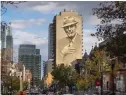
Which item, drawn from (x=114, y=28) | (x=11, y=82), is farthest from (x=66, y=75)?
(x=114, y=28)

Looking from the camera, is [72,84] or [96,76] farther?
[72,84]

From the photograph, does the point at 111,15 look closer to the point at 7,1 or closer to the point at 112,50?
the point at 112,50

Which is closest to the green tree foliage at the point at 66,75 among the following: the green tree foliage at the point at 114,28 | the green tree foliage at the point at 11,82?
the green tree foliage at the point at 11,82

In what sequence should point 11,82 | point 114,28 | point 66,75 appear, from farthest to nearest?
point 66,75 < point 11,82 < point 114,28

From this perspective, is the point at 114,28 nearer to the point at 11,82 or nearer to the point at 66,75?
the point at 11,82

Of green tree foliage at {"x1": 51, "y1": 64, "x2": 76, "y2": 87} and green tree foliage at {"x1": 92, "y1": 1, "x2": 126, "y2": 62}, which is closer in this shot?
green tree foliage at {"x1": 92, "y1": 1, "x2": 126, "y2": 62}

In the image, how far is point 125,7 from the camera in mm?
16578

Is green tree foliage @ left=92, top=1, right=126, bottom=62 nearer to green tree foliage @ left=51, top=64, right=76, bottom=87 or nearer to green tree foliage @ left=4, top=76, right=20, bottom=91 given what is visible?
green tree foliage @ left=4, top=76, right=20, bottom=91

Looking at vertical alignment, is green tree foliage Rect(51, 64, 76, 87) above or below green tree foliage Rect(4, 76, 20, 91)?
above

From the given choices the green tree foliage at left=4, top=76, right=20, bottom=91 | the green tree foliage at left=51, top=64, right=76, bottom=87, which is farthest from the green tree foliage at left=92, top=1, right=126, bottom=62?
the green tree foliage at left=51, top=64, right=76, bottom=87

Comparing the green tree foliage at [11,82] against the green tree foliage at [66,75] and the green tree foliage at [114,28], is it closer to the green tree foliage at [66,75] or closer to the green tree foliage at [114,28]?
the green tree foliage at [66,75]

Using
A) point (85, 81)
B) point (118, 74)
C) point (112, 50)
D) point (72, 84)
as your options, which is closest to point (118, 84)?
point (118, 74)

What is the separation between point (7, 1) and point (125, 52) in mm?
5229

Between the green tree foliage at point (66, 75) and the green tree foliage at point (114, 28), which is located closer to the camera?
the green tree foliage at point (114, 28)
